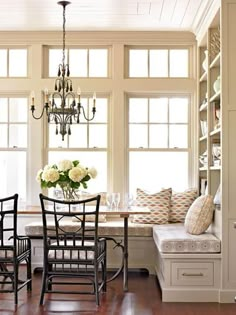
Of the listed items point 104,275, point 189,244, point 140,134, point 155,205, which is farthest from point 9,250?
point 140,134

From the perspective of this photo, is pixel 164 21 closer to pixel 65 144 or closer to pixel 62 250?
pixel 65 144

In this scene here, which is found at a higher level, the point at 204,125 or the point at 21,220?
the point at 204,125

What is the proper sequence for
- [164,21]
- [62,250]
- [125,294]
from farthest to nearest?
1. [164,21]
2. [125,294]
3. [62,250]

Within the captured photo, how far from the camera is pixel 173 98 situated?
6.75 meters

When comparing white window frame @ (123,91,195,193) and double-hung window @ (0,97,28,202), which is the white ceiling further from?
double-hung window @ (0,97,28,202)

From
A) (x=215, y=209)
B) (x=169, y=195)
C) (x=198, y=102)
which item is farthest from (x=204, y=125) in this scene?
(x=215, y=209)

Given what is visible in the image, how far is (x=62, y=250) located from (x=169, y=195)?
2.05m

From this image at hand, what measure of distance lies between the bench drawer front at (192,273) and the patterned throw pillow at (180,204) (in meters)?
1.51

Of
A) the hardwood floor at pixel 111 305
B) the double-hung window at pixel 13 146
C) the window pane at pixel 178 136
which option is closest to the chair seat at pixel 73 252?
the hardwood floor at pixel 111 305

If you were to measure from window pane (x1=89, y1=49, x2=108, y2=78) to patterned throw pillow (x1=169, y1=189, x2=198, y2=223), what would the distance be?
1.83 m

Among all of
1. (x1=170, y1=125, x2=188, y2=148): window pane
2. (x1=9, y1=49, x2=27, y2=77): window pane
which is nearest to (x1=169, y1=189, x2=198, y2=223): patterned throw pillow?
(x1=170, y1=125, x2=188, y2=148): window pane

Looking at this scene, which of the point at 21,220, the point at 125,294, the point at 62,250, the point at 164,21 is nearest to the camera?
the point at 62,250

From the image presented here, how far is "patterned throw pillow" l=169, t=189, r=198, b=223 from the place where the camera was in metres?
6.29

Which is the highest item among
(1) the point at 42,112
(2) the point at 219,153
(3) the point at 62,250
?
(1) the point at 42,112
